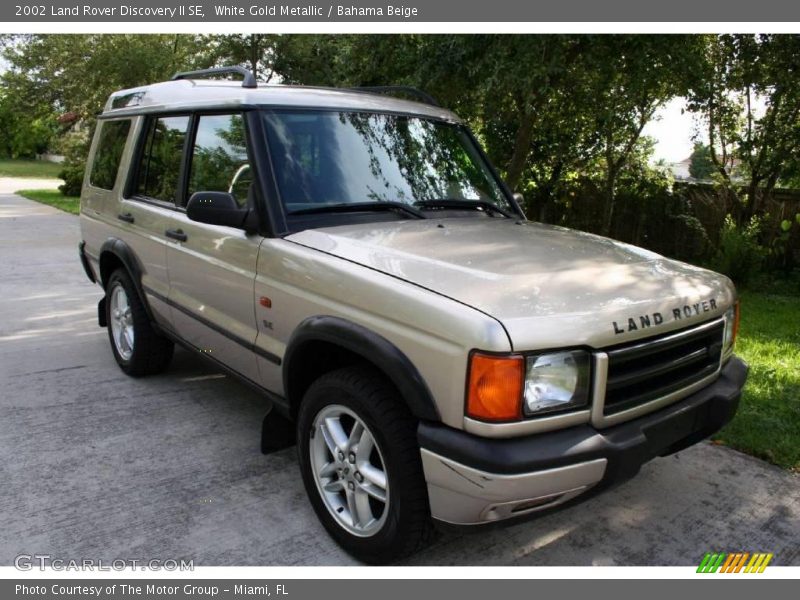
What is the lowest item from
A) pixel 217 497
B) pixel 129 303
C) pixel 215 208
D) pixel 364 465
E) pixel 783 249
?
pixel 217 497

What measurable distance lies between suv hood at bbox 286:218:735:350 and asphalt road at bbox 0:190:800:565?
957 mm

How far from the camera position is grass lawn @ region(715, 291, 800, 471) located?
4.09 m

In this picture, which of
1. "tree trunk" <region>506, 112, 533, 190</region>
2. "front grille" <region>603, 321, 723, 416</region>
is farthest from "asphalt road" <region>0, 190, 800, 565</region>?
"tree trunk" <region>506, 112, 533, 190</region>

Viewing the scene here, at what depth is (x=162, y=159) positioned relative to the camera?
4.48m

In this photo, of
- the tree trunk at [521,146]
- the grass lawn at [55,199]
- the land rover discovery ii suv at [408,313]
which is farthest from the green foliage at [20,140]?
the land rover discovery ii suv at [408,313]

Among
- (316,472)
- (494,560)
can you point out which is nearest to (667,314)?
(494,560)

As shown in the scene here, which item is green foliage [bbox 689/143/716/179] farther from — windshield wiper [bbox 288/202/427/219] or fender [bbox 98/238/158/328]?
fender [bbox 98/238/158/328]

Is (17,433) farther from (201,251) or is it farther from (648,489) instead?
(648,489)

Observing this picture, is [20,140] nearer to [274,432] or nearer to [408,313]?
[274,432]

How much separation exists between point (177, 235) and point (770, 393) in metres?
4.19

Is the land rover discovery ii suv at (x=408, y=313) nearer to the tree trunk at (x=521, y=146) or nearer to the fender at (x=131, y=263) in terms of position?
the fender at (x=131, y=263)

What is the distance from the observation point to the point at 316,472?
10.2ft

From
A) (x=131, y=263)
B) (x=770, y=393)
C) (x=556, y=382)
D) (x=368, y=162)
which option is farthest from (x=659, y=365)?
(x=131, y=263)

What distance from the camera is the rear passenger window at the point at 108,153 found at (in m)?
5.07
